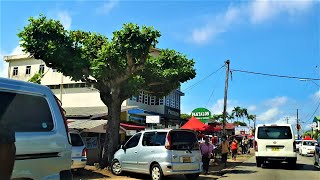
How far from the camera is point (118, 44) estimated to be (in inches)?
604

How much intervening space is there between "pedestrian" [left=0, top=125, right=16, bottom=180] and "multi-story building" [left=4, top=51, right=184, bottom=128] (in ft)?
93.3

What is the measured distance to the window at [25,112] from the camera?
433 centimetres

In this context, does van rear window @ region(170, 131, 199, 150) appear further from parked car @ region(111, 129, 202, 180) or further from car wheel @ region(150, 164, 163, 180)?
car wheel @ region(150, 164, 163, 180)

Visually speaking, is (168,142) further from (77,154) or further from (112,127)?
(112,127)

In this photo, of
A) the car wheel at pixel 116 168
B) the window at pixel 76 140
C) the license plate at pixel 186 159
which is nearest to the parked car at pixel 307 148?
the car wheel at pixel 116 168

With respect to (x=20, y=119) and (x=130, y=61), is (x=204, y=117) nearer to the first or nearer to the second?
(x=130, y=61)

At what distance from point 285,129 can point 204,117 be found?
26.6 ft

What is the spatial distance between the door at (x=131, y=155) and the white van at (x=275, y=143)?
26.5 ft

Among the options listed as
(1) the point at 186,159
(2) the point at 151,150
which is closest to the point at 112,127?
(2) the point at 151,150

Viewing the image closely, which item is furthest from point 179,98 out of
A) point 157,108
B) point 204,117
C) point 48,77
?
point 204,117

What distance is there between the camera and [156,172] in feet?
43.4

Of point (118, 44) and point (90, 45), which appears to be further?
point (90, 45)

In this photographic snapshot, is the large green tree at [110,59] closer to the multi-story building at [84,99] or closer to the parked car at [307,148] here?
the multi-story building at [84,99]

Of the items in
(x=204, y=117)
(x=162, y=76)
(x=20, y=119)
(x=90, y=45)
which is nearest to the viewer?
(x=20, y=119)
